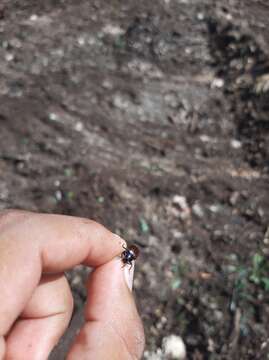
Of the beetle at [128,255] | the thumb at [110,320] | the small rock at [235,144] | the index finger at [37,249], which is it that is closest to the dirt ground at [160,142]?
the small rock at [235,144]

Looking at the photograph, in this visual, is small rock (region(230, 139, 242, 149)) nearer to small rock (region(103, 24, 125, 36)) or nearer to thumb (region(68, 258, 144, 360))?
small rock (region(103, 24, 125, 36))

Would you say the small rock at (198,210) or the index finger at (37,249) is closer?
the index finger at (37,249)

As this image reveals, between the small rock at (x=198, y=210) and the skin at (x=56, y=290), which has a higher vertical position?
the skin at (x=56, y=290)

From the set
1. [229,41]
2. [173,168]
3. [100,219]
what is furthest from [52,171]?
[229,41]

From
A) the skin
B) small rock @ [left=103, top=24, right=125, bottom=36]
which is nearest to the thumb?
the skin

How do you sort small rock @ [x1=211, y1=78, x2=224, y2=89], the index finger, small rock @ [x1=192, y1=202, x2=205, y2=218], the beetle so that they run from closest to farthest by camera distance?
Result: the index finger < the beetle < small rock @ [x1=192, y1=202, x2=205, y2=218] < small rock @ [x1=211, y1=78, x2=224, y2=89]

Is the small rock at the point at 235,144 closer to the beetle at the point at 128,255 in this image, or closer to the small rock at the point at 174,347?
the small rock at the point at 174,347
